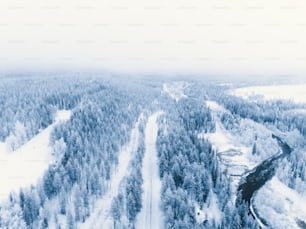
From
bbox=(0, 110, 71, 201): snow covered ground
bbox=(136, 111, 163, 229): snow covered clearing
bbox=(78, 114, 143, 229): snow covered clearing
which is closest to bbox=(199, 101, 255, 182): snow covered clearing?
bbox=(136, 111, 163, 229): snow covered clearing

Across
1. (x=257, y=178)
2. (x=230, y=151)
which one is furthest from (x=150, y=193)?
(x=230, y=151)

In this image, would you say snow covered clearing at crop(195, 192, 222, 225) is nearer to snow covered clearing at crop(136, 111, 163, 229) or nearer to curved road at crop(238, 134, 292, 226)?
snow covered clearing at crop(136, 111, 163, 229)

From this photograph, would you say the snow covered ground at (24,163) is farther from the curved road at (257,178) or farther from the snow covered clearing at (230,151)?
the snow covered clearing at (230,151)

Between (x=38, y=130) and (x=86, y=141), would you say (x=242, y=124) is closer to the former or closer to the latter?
(x=86, y=141)

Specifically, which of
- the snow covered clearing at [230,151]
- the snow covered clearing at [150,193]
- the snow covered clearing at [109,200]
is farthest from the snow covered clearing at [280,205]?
the snow covered clearing at [109,200]

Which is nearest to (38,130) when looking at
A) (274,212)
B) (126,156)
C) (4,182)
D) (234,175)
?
(126,156)
